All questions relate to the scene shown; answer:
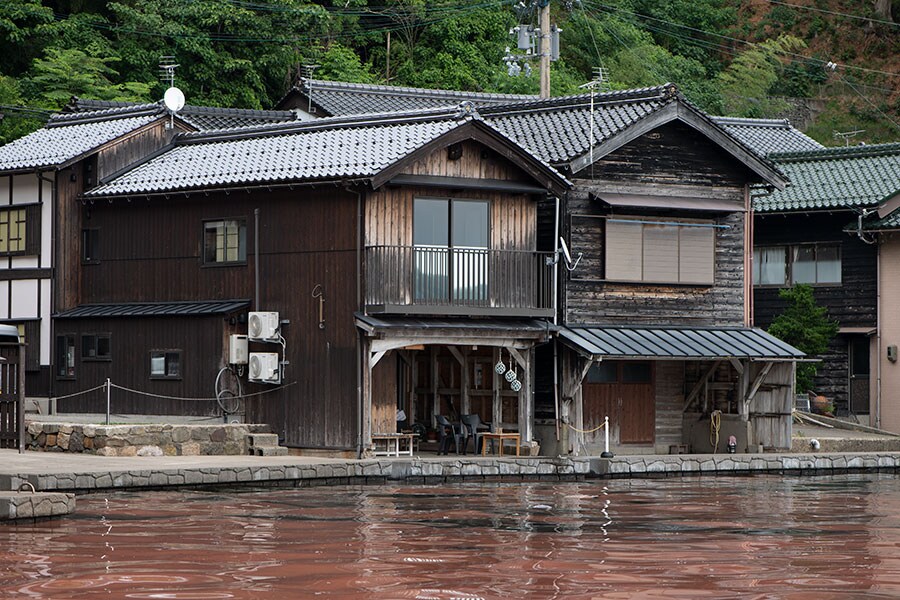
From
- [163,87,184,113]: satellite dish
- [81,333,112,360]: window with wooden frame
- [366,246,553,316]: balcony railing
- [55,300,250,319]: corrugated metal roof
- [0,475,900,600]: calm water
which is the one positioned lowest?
[0,475,900,600]: calm water

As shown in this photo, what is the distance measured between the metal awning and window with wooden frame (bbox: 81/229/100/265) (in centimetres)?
994

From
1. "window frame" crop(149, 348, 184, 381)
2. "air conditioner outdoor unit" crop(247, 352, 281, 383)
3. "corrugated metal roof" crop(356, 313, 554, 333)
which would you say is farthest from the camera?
"window frame" crop(149, 348, 184, 381)

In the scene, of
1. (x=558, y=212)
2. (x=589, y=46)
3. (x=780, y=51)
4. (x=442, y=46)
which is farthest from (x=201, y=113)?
(x=780, y=51)

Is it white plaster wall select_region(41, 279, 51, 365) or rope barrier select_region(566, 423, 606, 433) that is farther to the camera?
white plaster wall select_region(41, 279, 51, 365)

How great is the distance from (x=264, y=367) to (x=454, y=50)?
87.1ft

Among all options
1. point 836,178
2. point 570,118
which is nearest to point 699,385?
point 570,118

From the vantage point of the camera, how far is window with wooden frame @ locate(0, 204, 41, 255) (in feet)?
111

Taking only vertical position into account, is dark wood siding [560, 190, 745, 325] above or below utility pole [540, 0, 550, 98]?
below

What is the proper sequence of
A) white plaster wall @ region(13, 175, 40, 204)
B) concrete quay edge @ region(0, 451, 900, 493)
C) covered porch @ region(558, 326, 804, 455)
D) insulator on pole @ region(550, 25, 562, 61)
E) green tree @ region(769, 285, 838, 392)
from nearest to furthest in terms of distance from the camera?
concrete quay edge @ region(0, 451, 900, 493)
covered porch @ region(558, 326, 804, 455)
white plaster wall @ region(13, 175, 40, 204)
green tree @ region(769, 285, 838, 392)
insulator on pole @ region(550, 25, 562, 61)

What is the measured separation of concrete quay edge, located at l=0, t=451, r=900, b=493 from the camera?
951 inches

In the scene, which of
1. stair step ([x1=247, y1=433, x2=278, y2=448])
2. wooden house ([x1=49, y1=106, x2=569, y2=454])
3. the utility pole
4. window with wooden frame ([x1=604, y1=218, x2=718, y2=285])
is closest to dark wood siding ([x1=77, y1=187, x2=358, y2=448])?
wooden house ([x1=49, y1=106, x2=569, y2=454])

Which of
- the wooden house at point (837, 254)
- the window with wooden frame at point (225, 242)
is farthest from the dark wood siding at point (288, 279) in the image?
the wooden house at point (837, 254)

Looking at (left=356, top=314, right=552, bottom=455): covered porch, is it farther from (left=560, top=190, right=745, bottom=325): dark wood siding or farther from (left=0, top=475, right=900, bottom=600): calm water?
(left=0, top=475, right=900, bottom=600): calm water

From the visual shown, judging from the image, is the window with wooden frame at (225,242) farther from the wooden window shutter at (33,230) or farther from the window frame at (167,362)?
the wooden window shutter at (33,230)
